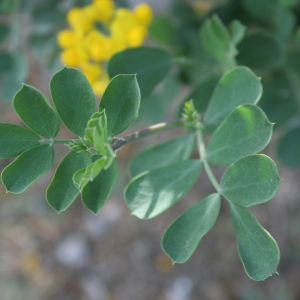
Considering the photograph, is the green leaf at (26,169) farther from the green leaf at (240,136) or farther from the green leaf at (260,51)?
the green leaf at (260,51)

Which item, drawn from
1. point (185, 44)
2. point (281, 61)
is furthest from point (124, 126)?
point (185, 44)

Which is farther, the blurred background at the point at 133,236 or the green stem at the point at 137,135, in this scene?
the blurred background at the point at 133,236

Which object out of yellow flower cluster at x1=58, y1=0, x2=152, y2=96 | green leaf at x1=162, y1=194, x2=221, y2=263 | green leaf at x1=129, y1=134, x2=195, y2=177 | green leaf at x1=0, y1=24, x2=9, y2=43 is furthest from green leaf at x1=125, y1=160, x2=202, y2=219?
green leaf at x1=0, y1=24, x2=9, y2=43

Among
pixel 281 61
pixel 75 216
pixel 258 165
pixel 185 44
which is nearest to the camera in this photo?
pixel 258 165

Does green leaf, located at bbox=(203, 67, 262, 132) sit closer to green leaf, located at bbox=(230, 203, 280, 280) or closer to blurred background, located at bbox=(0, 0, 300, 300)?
green leaf, located at bbox=(230, 203, 280, 280)

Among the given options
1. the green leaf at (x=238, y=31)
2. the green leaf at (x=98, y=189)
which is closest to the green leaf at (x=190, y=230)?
the green leaf at (x=98, y=189)

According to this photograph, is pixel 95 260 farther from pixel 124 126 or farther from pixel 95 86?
pixel 124 126
